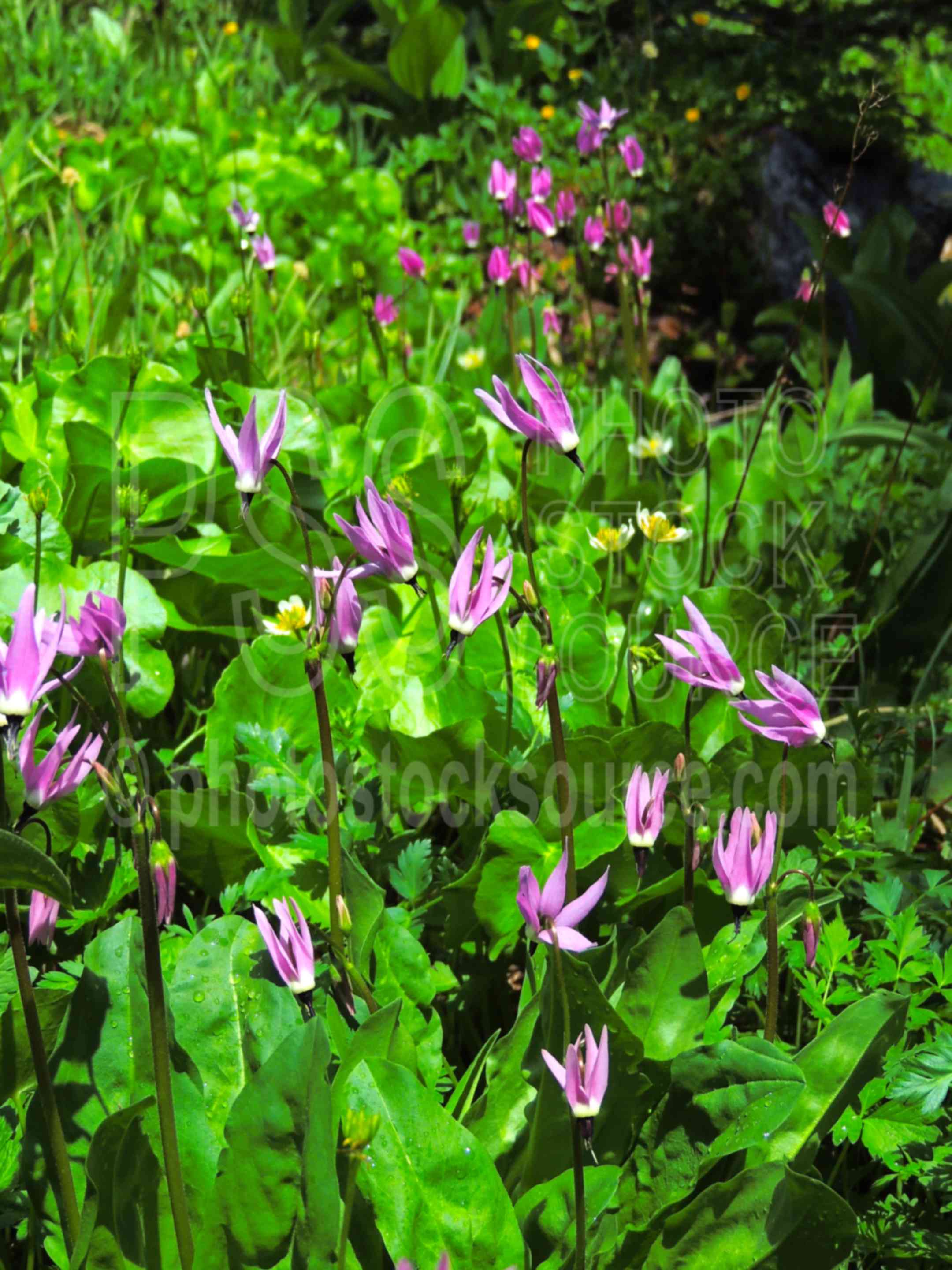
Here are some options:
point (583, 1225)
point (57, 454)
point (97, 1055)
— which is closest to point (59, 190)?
point (57, 454)

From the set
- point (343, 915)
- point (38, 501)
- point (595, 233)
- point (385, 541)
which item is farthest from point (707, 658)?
point (595, 233)

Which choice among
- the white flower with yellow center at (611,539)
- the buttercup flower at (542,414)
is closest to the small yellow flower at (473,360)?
the white flower with yellow center at (611,539)

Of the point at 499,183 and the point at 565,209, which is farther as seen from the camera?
the point at 565,209

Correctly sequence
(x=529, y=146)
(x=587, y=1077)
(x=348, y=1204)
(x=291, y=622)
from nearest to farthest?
(x=348, y=1204) < (x=587, y=1077) < (x=291, y=622) < (x=529, y=146)

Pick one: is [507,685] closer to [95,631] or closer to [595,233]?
[95,631]

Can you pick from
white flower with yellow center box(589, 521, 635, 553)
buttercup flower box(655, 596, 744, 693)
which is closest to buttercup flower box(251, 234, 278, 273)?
white flower with yellow center box(589, 521, 635, 553)

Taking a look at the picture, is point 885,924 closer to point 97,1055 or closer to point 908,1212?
point 908,1212

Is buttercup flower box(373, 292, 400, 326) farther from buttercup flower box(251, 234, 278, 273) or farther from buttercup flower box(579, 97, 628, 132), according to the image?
buttercup flower box(579, 97, 628, 132)
